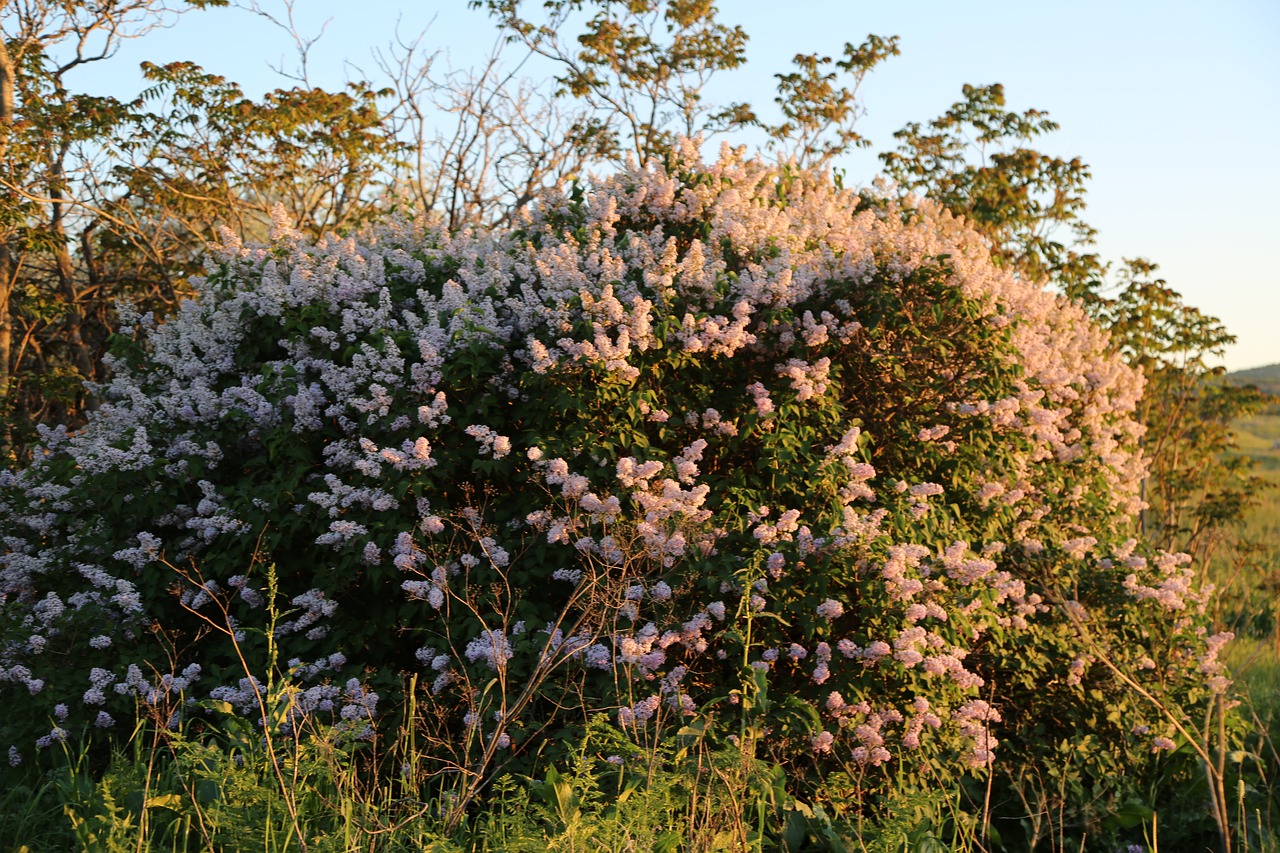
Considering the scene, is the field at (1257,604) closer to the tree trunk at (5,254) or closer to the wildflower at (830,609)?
the wildflower at (830,609)

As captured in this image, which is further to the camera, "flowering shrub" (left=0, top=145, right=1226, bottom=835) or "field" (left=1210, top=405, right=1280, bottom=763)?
"field" (left=1210, top=405, right=1280, bottom=763)

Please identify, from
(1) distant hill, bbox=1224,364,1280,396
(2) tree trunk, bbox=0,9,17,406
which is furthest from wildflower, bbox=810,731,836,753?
(1) distant hill, bbox=1224,364,1280,396

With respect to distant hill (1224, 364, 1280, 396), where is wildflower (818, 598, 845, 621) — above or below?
below

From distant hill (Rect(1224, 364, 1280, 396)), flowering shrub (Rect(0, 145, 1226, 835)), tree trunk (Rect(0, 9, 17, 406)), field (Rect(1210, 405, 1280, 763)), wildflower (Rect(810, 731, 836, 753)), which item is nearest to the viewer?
wildflower (Rect(810, 731, 836, 753))

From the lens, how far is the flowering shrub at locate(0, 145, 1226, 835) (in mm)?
4562

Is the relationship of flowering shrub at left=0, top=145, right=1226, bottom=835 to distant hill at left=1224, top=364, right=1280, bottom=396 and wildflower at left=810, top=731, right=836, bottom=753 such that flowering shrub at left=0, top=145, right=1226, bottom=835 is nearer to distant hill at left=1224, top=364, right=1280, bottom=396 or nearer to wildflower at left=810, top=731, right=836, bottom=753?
wildflower at left=810, top=731, right=836, bottom=753

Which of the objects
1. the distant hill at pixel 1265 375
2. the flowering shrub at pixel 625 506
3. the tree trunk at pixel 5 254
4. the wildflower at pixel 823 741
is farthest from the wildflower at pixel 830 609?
the distant hill at pixel 1265 375

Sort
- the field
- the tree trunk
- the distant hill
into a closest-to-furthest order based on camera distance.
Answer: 1. the field
2. the tree trunk
3. the distant hill

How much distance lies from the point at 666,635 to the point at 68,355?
331 inches

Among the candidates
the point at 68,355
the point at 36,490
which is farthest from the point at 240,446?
the point at 68,355

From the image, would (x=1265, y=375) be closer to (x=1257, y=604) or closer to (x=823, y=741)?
(x=1257, y=604)

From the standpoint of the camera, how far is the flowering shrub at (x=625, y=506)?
4562mm

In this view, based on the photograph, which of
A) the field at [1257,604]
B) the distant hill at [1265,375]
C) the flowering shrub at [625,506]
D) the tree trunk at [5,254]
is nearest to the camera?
the flowering shrub at [625,506]

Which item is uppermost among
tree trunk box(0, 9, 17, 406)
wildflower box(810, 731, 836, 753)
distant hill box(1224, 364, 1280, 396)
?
tree trunk box(0, 9, 17, 406)
